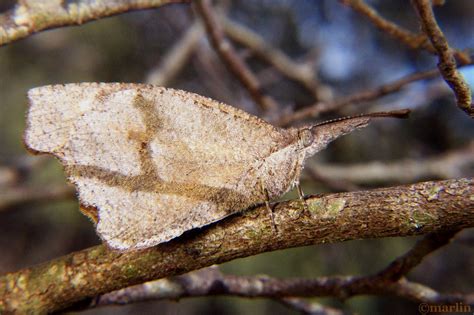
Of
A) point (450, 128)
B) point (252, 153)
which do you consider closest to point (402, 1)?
point (450, 128)

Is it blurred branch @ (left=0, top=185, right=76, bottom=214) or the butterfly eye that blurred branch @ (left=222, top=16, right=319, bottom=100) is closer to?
→ blurred branch @ (left=0, top=185, right=76, bottom=214)

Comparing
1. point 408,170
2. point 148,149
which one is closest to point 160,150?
point 148,149

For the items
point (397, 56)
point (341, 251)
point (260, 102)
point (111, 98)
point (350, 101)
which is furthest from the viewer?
→ point (397, 56)

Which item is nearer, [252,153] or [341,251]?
[252,153]

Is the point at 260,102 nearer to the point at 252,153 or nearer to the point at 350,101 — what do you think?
the point at 350,101

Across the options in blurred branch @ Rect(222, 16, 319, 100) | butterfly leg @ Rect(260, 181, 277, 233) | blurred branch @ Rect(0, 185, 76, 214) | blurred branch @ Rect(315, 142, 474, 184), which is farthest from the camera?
blurred branch @ Rect(222, 16, 319, 100)

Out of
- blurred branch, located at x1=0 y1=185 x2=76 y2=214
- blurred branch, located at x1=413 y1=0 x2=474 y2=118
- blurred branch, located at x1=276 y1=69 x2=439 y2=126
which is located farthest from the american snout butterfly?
blurred branch, located at x1=0 y1=185 x2=76 y2=214

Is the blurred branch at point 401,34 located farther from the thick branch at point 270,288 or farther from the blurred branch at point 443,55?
the thick branch at point 270,288
